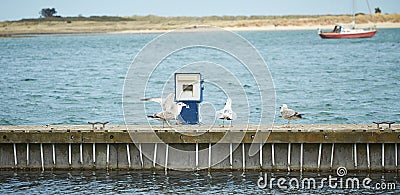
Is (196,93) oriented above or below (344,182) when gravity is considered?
above

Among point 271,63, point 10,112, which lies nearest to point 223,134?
point 10,112

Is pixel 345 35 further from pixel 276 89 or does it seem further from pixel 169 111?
pixel 169 111

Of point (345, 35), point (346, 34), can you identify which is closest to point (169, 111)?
point (346, 34)

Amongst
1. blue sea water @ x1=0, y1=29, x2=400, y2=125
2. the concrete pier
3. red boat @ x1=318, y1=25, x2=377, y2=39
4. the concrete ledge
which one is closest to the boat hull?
red boat @ x1=318, y1=25, x2=377, y2=39

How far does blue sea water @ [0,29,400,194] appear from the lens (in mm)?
26109

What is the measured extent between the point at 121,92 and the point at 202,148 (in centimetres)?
3421

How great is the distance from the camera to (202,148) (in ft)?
88.2

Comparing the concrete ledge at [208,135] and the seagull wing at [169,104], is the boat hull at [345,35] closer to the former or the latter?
the seagull wing at [169,104]

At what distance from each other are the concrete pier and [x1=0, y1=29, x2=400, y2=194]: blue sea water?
0.36 meters

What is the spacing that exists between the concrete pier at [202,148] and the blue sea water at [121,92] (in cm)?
36

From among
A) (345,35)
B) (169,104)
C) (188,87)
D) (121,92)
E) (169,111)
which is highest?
(345,35)

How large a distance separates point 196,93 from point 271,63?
68928 millimetres

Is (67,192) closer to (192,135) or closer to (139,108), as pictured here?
(192,135)

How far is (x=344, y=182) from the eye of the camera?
25.8 meters
